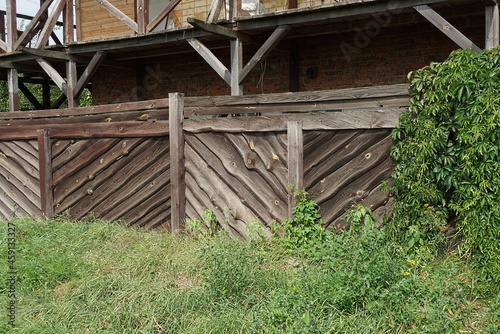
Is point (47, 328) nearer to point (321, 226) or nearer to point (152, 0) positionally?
point (321, 226)

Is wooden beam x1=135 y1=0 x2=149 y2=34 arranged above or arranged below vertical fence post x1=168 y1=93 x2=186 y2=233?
above

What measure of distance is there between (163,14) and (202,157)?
450 cm

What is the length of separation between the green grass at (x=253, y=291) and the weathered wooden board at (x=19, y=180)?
2210 mm

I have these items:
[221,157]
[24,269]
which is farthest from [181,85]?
[24,269]

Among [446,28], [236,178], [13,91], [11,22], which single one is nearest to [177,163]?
[236,178]

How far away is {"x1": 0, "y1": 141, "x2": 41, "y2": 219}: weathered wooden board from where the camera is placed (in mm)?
7445

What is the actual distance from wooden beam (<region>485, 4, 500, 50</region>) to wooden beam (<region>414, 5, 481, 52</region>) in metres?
0.18

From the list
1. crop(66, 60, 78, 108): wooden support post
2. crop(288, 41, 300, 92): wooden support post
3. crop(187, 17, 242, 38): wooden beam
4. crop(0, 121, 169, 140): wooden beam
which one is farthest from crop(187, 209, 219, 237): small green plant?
crop(66, 60, 78, 108): wooden support post

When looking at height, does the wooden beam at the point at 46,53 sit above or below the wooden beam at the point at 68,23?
below

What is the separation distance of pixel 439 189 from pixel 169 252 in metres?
2.57

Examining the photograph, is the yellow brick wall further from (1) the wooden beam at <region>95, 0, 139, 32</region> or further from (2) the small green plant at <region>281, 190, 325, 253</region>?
(2) the small green plant at <region>281, 190, 325, 253</region>

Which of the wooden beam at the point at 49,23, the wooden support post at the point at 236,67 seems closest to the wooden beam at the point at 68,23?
the wooden beam at the point at 49,23

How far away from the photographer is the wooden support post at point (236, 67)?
29.6ft

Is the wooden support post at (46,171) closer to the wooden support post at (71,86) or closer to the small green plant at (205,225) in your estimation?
the small green plant at (205,225)
